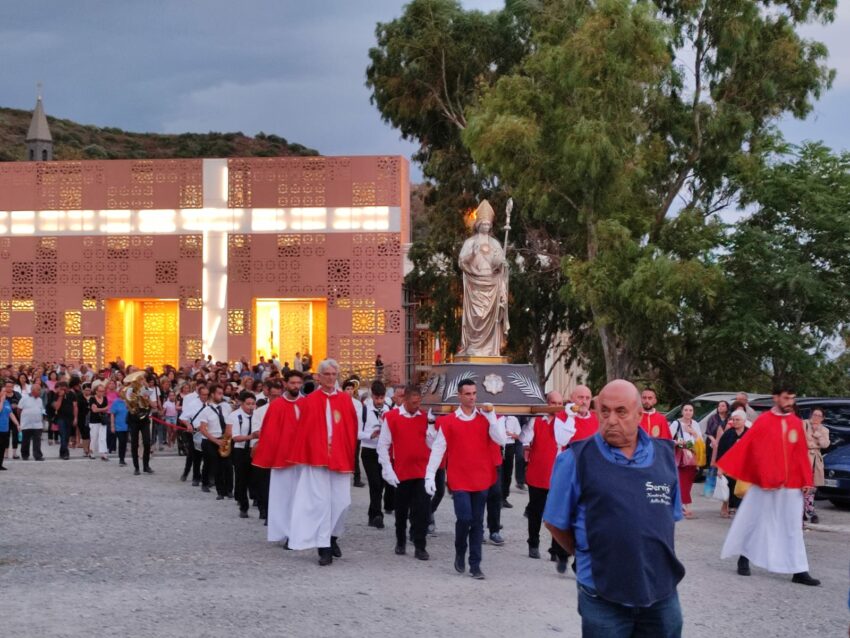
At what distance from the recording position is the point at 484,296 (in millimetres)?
25234

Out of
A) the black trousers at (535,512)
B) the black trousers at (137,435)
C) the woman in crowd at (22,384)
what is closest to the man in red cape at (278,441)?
the black trousers at (535,512)

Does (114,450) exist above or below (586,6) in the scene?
below

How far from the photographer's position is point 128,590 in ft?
32.7

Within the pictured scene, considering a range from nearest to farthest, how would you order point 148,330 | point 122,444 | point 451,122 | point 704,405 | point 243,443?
point 243,443, point 704,405, point 122,444, point 451,122, point 148,330

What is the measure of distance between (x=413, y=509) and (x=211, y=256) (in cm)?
3128

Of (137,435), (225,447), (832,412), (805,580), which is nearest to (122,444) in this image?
(137,435)

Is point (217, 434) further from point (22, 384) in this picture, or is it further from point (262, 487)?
point (22, 384)

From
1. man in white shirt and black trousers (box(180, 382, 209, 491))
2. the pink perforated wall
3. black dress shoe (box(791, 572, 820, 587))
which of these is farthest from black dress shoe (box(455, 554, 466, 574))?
the pink perforated wall

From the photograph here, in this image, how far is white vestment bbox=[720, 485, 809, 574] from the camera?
11.3 m

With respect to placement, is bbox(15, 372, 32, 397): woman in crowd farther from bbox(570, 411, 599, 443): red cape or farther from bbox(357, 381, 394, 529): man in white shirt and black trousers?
bbox(570, 411, 599, 443): red cape

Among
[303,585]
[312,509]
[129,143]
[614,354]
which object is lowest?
[303,585]

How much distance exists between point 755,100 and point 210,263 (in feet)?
65.6

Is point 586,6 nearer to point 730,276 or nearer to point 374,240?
point 730,276

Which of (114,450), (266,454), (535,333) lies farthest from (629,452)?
(535,333)
